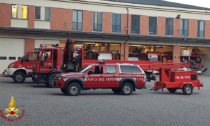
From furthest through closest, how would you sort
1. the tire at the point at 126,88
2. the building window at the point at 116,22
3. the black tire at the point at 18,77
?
1. the building window at the point at 116,22
2. the black tire at the point at 18,77
3. the tire at the point at 126,88

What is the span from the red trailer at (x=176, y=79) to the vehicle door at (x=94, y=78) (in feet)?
13.2

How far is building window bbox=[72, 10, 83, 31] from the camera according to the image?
3856cm

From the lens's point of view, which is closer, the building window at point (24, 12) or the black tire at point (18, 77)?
the black tire at point (18, 77)

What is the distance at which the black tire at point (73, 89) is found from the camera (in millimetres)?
17359

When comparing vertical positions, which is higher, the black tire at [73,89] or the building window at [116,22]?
the building window at [116,22]

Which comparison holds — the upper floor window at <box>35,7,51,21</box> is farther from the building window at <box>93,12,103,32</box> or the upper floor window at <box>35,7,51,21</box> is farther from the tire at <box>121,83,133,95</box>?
the tire at <box>121,83,133,95</box>

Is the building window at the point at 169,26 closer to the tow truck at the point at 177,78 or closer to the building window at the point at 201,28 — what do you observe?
the building window at the point at 201,28

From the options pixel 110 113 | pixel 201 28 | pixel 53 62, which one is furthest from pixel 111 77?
pixel 201 28

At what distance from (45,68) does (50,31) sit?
46.4 ft

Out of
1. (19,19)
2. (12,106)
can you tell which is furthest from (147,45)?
(12,106)

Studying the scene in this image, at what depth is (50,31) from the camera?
36.1 m

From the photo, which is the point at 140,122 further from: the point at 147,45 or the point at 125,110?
the point at 147,45

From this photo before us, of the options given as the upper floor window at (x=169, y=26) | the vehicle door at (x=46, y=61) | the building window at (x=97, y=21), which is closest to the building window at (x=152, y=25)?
the upper floor window at (x=169, y=26)

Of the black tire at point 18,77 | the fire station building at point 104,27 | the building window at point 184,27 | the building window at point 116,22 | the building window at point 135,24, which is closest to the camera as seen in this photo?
the black tire at point 18,77
